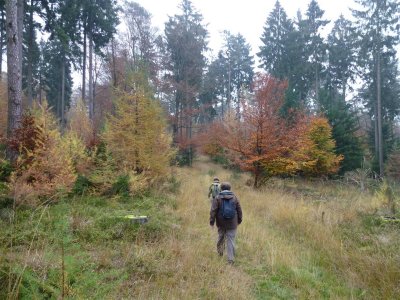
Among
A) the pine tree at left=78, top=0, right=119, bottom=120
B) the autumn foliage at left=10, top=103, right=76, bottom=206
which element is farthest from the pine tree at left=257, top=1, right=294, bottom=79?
the autumn foliage at left=10, top=103, right=76, bottom=206

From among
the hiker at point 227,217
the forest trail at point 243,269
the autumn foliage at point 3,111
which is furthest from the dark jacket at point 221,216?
the autumn foliage at point 3,111

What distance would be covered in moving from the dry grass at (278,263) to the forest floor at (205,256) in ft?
0.06

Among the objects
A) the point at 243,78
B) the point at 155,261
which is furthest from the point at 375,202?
the point at 243,78

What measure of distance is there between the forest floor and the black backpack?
0.94 metres

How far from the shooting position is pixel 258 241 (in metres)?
7.73

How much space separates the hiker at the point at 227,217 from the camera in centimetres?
630

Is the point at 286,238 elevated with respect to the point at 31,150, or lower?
lower

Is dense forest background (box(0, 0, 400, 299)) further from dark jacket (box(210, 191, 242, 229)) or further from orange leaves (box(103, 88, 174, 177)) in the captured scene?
dark jacket (box(210, 191, 242, 229))

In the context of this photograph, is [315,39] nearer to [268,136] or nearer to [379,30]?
[379,30]

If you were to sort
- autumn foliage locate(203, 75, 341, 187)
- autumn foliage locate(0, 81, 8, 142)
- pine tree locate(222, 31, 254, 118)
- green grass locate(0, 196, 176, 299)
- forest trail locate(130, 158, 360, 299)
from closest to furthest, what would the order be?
green grass locate(0, 196, 176, 299) → forest trail locate(130, 158, 360, 299) → autumn foliage locate(203, 75, 341, 187) → autumn foliage locate(0, 81, 8, 142) → pine tree locate(222, 31, 254, 118)

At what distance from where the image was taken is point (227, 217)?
6281 mm

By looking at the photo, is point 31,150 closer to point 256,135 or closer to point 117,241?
point 117,241

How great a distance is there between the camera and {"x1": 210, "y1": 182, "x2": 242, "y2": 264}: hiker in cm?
630

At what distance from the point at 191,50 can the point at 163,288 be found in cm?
2545
